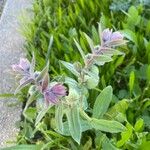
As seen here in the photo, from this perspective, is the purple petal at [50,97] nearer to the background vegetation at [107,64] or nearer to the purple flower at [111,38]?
the purple flower at [111,38]

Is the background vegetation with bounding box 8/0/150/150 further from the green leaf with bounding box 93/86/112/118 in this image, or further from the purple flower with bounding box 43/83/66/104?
the purple flower with bounding box 43/83/66/104

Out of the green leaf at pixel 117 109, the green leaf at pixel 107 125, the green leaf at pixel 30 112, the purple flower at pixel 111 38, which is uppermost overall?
the purple flower at pixel 111 38

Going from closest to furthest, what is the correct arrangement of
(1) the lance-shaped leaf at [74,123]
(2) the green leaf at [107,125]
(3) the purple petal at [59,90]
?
1. (3) the purple petal at [59,90]
2. (1) the lance-shaped leaf at [74,123]
3. (2) the green leaf at [107,125]

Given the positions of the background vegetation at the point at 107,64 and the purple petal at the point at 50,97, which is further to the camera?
the background vegetation at the point at 107,64

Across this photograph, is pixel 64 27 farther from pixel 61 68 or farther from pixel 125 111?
pixel 125 111

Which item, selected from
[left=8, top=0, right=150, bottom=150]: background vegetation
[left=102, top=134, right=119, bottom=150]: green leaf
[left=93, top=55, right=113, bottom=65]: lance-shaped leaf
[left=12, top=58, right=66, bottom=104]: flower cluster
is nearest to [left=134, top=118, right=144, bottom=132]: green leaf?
[left=8, top=0, right=150, bottom=150]: background vegetation

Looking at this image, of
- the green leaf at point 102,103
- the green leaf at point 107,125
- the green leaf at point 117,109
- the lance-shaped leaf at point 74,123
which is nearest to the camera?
the lance-shaped leaf at point 74,123

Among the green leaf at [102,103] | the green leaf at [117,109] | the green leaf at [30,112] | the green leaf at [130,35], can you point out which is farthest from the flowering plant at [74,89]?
the green leaf at [130,35]
